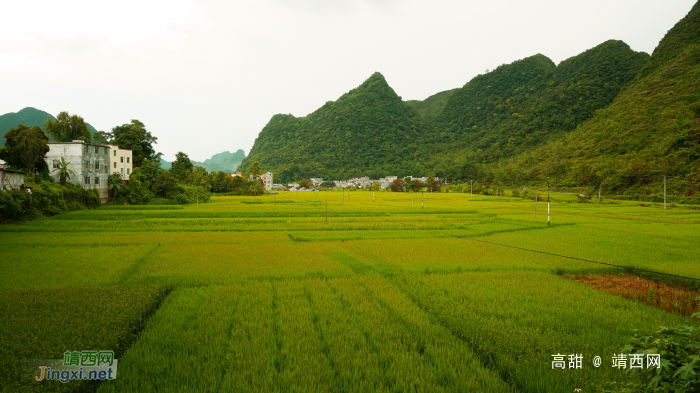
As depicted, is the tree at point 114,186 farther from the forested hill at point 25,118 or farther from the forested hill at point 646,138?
the forested hill at point 25,118

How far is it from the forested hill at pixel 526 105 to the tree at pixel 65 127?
66485 millimetres

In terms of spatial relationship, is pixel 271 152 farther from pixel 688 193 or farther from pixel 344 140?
pixel 688 193

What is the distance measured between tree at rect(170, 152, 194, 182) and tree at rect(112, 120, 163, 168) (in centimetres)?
419

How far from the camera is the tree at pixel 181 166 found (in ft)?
153

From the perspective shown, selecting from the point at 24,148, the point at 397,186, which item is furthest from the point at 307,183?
the point at 24,148

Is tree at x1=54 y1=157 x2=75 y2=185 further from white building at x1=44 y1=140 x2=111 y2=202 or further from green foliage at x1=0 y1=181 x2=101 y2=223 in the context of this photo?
green foliage at x1=0 y1=181 x2=101 y2=223

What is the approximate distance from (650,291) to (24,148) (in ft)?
125

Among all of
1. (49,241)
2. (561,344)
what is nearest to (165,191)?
(49,241)

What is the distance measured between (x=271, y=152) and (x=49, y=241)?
10300cm

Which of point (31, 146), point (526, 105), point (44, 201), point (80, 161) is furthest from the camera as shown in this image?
point (526, 105)

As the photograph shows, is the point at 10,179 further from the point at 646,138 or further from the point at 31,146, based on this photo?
the point at 646,138

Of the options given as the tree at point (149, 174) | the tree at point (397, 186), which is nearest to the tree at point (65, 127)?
the tree at point (149, 174)

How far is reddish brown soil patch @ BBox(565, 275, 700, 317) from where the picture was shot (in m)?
6.22

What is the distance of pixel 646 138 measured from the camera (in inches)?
1687
